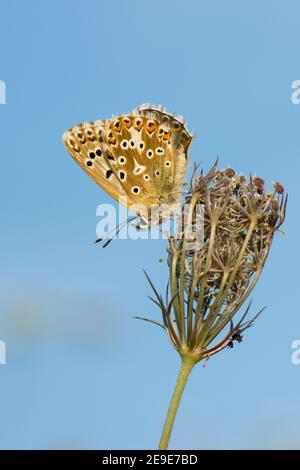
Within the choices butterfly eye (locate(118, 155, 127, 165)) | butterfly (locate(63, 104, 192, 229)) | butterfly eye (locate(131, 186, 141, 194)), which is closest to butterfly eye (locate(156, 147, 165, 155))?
butterfly (locate(63, 104, 192, 229))

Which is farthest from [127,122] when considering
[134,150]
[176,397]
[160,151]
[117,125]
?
[176,397]

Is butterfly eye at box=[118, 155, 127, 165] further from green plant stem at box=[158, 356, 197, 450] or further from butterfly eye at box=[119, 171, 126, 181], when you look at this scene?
green plant stem at box=[158, 356, 197, 450]

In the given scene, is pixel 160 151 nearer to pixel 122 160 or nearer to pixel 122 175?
pixel 122 160

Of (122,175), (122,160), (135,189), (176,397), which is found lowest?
(176,397)
